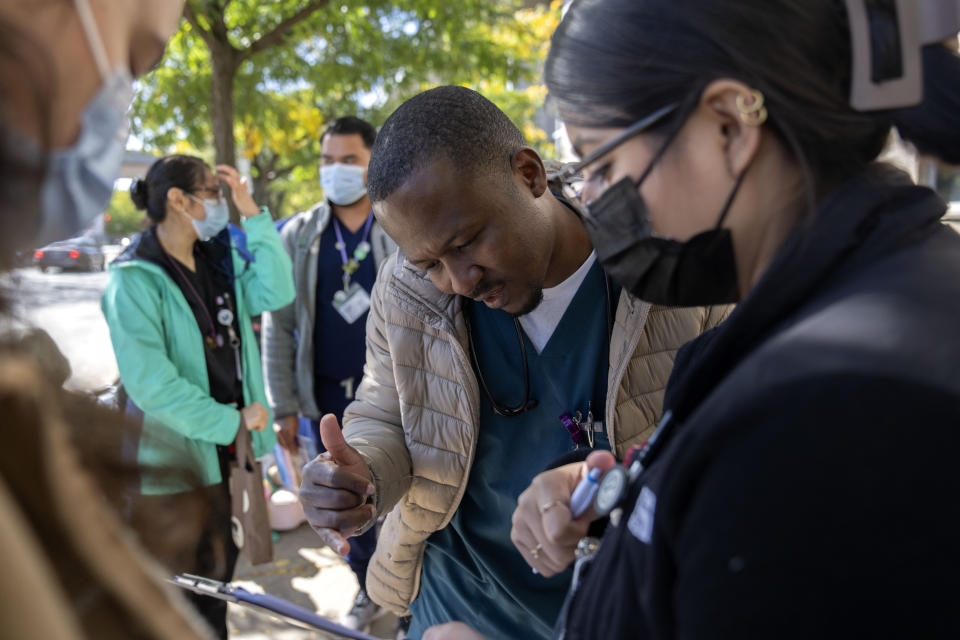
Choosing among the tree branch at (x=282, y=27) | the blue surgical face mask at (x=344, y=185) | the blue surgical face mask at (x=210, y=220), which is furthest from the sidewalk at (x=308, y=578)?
the tree branch at (x=282, y=27)

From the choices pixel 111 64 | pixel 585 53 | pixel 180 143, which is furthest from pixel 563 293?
pixel 180 143

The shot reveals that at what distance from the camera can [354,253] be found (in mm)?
3957

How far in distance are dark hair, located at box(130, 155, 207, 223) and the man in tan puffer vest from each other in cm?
173

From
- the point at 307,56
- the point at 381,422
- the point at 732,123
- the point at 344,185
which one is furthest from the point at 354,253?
the point at 307,56

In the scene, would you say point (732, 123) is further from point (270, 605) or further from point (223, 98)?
point (223, 98)

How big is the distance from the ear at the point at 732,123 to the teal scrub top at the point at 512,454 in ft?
3.29

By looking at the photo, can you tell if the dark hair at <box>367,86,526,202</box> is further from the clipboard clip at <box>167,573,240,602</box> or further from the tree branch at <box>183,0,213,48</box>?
the tree branch at <box>183,0,213,48</box>

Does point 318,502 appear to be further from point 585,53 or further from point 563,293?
point 585,53

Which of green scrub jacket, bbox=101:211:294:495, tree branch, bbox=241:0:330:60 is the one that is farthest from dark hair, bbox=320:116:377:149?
tree branch, bbox=241:0:330:60

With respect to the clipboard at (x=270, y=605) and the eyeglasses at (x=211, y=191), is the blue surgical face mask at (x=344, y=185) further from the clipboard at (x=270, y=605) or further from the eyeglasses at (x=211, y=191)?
the clipboard at (x=270, y=605)

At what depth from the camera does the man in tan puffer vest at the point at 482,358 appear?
6.32 feet

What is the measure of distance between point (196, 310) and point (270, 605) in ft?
7.64

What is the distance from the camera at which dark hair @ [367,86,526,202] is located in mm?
1967

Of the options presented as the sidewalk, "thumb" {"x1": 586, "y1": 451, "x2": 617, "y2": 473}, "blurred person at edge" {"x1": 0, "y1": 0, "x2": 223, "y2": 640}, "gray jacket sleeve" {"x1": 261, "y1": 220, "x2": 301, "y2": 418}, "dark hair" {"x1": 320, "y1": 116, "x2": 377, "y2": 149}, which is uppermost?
"dark hair" {"x1": 320, "y1": 116, "x2": 377, "y2": 149}
